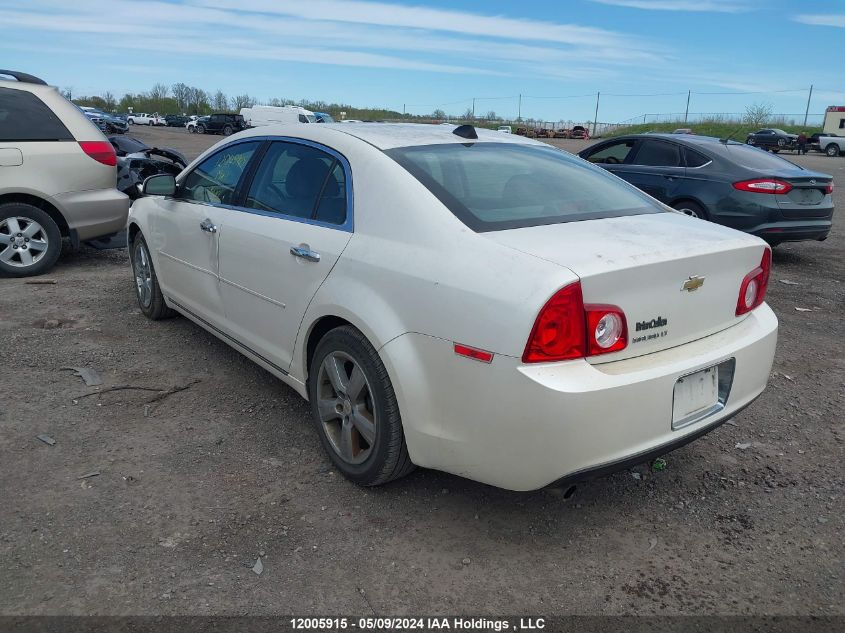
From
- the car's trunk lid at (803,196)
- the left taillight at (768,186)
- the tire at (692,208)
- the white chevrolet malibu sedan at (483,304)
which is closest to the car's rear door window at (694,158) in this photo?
the tire at (692,208)

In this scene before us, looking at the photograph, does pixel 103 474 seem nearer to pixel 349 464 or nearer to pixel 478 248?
pixel 349 464

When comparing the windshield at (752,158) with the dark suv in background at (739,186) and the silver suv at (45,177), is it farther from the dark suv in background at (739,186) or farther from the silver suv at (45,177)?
the silver suv at (45,177)

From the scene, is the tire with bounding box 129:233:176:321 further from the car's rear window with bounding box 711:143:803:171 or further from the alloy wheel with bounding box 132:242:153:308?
the car's rear window with bounding box 711:143:803:171

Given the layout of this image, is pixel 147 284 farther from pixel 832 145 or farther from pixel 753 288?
pixel 832 145

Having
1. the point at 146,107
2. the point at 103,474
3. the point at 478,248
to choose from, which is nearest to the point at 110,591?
the point at 103,474

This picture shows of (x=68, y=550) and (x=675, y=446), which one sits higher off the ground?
(x=675, y=446)

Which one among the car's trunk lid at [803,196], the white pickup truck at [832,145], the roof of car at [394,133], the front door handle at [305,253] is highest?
the roof of car at [394,133]

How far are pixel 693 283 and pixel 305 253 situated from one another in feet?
5.58

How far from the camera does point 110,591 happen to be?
8.08 feet

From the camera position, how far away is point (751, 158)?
8.37m

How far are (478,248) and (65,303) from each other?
482 centimetres

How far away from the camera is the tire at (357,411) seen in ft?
9.34

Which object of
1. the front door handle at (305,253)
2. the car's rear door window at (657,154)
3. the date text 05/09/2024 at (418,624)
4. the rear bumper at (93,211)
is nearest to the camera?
the date text 05/09/2024 at (418,624)

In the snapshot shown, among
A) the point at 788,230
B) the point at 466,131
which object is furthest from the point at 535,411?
the point at 788,230
